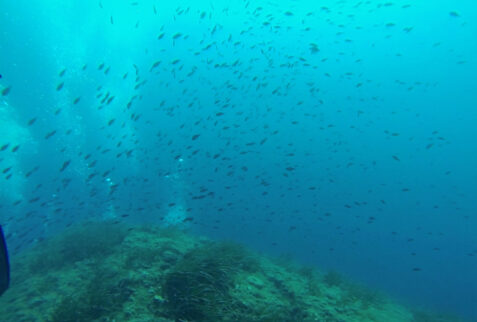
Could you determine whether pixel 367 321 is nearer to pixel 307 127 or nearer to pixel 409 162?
pixel 307 127

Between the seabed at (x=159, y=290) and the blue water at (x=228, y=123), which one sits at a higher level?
the blue water at (x=228, y=123)

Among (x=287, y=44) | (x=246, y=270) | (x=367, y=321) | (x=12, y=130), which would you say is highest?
(x=287, y=44)

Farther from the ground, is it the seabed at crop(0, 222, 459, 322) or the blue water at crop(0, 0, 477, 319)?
the blue water at crop(0, 0, 477, 319)

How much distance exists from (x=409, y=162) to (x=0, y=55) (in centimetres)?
12030

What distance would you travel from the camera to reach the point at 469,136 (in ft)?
308

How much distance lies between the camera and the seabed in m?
5.62

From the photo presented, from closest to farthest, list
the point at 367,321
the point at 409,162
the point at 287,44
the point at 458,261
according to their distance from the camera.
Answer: the point at 367,321
the point at 287,44
the point at 409,162
the point at 458,261

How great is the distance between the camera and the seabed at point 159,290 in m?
5.62

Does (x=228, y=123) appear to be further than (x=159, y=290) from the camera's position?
Yes

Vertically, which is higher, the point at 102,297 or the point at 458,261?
the point at 458,261

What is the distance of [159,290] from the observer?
620 centimetres

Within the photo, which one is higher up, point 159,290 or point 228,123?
point 228,123

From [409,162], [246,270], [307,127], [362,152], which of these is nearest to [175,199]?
[246,270]

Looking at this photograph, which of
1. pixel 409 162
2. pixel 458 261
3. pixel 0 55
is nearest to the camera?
pixel 0 55
